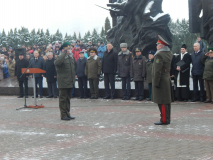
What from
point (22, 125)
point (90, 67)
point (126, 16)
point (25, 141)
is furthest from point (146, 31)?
point (25, 141)

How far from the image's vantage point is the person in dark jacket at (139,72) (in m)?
14.2

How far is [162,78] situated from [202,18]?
797 cm

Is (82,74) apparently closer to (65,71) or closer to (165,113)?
(65,71)

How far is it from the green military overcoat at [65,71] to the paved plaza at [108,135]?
3.18ft

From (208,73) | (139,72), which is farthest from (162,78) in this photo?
(139,72)

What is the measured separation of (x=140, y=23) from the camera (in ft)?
60.6

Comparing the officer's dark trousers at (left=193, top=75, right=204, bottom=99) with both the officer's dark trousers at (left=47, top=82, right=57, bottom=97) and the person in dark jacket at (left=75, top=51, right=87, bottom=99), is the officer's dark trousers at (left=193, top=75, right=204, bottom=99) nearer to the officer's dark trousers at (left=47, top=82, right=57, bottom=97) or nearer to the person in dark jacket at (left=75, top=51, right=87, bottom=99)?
the person in dark jacket at (left=75, top=51, right=87, bottom=99)

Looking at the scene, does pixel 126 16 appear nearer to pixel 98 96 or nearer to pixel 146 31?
pixel 146 31

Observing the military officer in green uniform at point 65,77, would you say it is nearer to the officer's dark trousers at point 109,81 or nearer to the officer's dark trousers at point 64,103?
the officer's dark trousers at point 64,103

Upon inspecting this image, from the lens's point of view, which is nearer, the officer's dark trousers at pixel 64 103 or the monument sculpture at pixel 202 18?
the officer's dark trousers at pixel 64 103

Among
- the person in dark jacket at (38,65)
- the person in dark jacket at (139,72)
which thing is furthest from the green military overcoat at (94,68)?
the person in dark jacket at (38,65)

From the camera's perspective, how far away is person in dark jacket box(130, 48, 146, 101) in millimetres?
14184

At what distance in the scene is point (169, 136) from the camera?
739 centimetres

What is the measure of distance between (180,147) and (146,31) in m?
11.9
